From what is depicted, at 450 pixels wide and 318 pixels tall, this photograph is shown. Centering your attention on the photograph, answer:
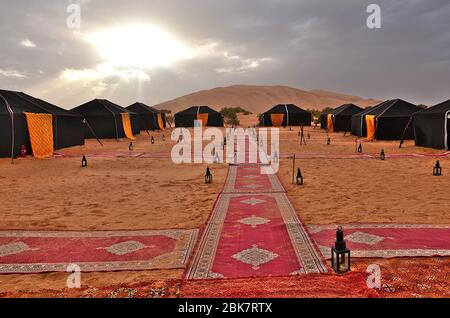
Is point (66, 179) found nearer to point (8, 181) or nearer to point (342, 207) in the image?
point (8, 181)

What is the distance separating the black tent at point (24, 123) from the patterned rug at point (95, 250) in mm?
15820

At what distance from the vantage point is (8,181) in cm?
1608

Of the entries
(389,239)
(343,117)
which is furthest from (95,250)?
(343,117)

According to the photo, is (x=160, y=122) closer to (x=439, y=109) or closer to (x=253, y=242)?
(x=439, y=109)

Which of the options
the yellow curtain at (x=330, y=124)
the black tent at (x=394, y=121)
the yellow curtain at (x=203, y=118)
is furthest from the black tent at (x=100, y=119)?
the yellow curtain at (x=330, y=124)

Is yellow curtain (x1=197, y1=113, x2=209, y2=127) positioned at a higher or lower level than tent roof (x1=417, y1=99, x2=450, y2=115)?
higher

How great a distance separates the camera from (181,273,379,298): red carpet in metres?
5.50

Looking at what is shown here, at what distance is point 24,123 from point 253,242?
21.1 m

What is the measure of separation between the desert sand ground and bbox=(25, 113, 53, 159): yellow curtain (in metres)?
3.47

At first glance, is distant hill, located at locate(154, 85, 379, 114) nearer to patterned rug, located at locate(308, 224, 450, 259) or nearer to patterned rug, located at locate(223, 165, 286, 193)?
patterned rug, located at locate(223, 165, 286, 193)

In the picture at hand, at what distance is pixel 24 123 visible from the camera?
24.0 metres

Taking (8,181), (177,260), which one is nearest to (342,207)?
(177,260)

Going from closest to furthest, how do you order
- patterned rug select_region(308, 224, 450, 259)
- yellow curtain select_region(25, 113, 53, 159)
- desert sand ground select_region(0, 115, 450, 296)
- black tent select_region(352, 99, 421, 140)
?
1. patterned rug select_region(308, 224, 450, 259)
2. desert sand ground select_region(0, 115, 450, 296)
3. yellow curtain select_region(25, 113, 53, 159)
4. black tent select_region(352, 99, 421, 140)

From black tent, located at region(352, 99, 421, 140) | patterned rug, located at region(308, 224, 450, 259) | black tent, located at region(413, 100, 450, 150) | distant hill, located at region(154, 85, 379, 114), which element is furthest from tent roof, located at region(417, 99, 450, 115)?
distant hill, located at region(154, 85, 379, 114)
